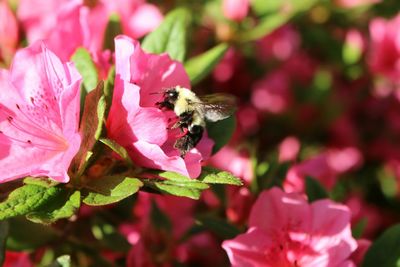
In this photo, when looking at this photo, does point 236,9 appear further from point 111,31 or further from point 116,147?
point 116,147

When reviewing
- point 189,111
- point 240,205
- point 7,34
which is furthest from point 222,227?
point 7,34

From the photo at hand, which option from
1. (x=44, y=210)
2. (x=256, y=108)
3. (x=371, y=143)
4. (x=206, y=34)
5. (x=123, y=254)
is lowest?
(x=371, y=143)

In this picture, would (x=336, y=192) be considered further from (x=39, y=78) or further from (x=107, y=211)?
(x=39, y=78)

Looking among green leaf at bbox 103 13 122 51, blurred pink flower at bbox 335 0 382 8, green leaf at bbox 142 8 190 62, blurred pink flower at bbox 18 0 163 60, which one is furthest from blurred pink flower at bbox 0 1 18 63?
blurred pink flower at bbox 335 0 382 8

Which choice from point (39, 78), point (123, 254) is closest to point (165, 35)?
point (39, 78)

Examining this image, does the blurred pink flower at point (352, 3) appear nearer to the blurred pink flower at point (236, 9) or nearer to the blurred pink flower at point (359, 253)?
the blurred pink flower at point (236, 9)

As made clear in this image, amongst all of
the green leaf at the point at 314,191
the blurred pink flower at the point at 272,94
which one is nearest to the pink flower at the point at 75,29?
the green leaf at the point at 314,191
